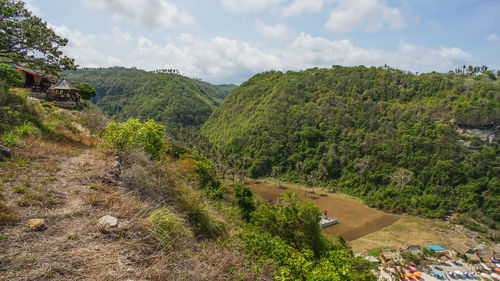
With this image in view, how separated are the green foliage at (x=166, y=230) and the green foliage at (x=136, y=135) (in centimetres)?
490

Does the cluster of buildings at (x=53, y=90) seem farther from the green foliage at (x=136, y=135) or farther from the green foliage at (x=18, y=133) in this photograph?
the green foliage at (x=136, y=135)

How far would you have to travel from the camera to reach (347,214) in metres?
47.8

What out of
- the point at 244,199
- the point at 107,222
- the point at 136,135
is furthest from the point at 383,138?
the point at 107,222

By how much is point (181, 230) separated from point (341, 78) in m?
94.0

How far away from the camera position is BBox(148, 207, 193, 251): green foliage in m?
5.07

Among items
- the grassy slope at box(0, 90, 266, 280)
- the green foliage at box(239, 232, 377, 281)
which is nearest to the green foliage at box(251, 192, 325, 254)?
the green foliage at box(239, 232, 377, 281)

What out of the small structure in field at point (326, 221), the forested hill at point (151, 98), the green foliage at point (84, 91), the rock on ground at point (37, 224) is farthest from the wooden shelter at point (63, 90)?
the forested hill at point (151, 98)

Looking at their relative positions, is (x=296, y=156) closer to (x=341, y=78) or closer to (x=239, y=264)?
(x=341, y=78)

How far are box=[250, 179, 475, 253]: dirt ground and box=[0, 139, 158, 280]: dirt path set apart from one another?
35492mm

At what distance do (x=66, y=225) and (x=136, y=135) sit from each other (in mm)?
6582

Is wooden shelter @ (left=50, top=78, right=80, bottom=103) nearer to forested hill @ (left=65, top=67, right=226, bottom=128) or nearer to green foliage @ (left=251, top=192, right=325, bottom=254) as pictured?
green foliage @ (left=251, top=192, right=325, bottom=254)

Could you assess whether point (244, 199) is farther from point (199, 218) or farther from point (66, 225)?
point (66, 225)

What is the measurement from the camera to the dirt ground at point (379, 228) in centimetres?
3725

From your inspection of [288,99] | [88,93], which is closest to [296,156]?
[288,99]
